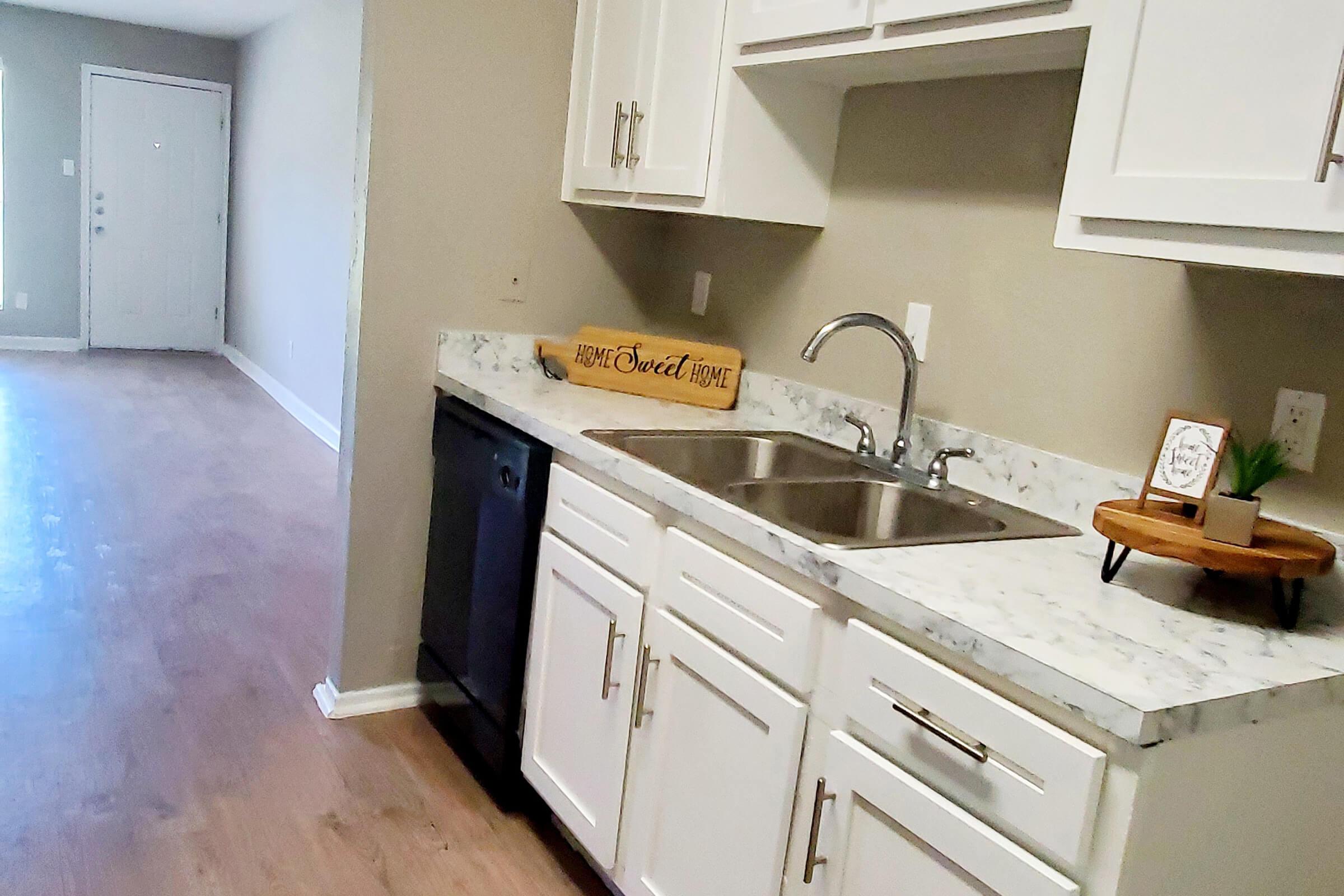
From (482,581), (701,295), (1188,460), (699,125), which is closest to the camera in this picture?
(1188,460)

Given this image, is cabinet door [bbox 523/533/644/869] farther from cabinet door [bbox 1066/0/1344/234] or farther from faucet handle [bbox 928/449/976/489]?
cabinet door [bbox 1066/0/1344/234]

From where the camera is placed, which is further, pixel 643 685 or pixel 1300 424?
pixel 643 685

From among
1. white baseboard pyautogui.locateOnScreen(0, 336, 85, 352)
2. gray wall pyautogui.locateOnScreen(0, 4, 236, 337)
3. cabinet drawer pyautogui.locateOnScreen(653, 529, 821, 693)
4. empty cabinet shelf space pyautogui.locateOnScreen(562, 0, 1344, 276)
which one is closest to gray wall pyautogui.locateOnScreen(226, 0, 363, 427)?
gray wall pyautogui.locateOnScreen(0, 4, 236, 337)

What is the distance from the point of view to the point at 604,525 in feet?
6.40

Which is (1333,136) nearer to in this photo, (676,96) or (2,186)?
(676,96)

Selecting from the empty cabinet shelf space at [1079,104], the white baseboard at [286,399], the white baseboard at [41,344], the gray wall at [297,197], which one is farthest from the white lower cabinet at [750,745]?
the white baseboard at [41,344]

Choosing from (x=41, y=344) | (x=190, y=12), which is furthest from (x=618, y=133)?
(x=41, y=344)

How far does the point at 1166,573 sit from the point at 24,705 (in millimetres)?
2536

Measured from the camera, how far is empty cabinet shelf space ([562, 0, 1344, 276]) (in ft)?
3.86

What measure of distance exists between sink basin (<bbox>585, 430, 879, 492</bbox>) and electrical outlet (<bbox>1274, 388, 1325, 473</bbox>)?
0.74m

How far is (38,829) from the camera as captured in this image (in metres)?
2.07

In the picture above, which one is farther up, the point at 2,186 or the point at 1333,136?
the point at 1333,136

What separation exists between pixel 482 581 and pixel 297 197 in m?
4.71

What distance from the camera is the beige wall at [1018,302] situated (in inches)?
60.5
